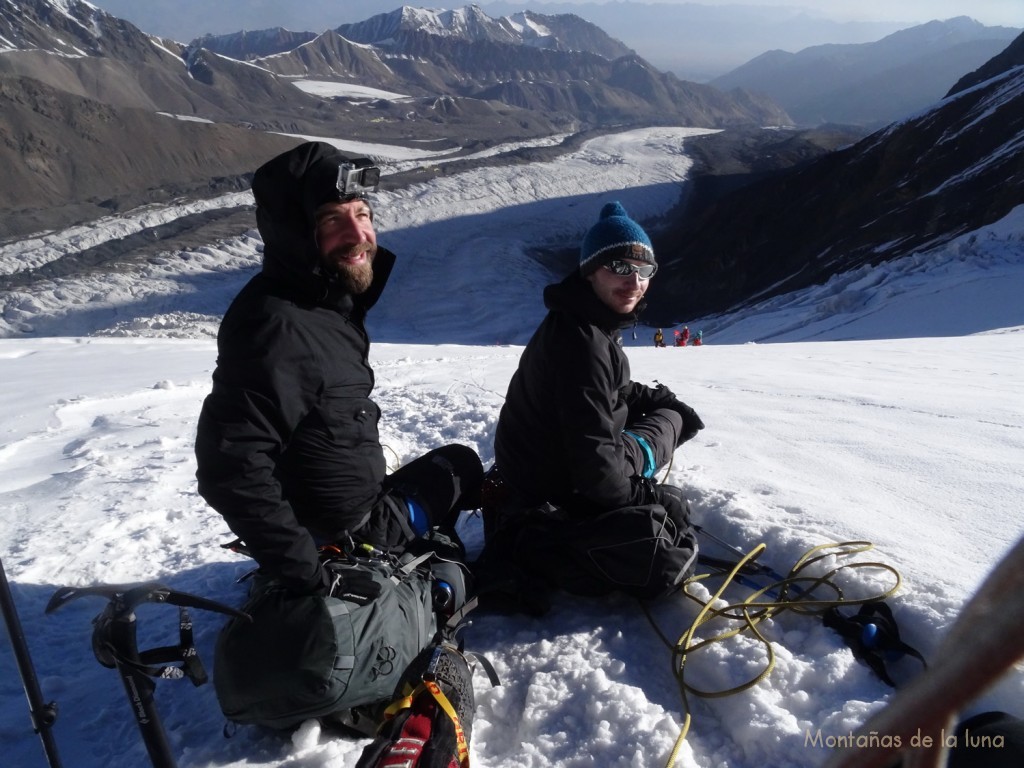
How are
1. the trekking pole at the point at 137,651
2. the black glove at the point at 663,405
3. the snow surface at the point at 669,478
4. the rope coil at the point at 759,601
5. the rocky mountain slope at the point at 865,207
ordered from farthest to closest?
the rocky mountain slope at the point at 865,207 < the black glove at the point at 663,405 < the rope coil at the point at 759,601 < the snow surface at the point at 669,478 < the trekking pole at the point at 137,651

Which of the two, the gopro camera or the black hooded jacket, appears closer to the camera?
the black hooded jacket

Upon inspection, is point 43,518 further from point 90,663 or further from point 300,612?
Result: point 300,612

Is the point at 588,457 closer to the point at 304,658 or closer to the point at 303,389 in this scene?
the point at 303,389

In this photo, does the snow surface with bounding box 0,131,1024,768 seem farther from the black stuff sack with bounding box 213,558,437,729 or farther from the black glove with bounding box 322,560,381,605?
the black glove with bounding box 322,560,381,605

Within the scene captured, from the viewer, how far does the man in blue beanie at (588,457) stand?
2686mm

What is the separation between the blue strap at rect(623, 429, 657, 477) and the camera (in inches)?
125

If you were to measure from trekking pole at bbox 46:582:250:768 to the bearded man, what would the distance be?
1.16 ft

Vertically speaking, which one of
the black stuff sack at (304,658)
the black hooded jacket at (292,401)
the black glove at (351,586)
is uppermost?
the black hooded jacket at (292,401)

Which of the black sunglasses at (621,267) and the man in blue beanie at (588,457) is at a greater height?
the black sunglasses at (621,267)

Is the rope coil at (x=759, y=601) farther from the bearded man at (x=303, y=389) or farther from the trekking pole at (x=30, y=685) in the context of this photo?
the trekking pole at (x=30, y=685)

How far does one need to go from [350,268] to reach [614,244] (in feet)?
3.28

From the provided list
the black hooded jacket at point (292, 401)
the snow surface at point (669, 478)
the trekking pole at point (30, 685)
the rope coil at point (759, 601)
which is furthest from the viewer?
the rope coil at point (759, 601)

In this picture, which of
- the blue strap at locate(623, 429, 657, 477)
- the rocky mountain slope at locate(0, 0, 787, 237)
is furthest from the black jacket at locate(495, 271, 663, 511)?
the rocky mountain slope at locate(0, 0, 787, 237)

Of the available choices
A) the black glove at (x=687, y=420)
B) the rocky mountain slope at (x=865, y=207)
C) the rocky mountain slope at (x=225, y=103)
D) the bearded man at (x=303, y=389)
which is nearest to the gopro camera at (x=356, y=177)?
the bearded man at (x=303, y=389)
